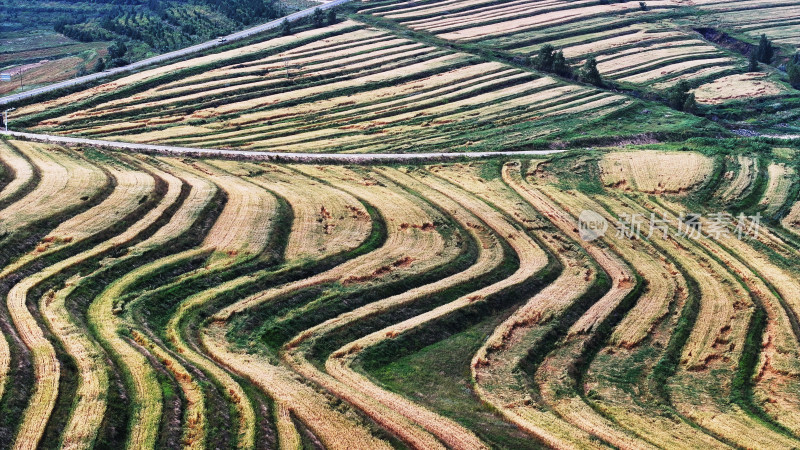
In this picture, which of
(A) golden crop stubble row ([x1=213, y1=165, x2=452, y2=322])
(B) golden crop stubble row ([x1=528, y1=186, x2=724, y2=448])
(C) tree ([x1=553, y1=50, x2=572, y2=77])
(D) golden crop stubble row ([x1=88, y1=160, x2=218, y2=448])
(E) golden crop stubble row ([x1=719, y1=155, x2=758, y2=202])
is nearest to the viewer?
(D) golden crop stubble row ([x1=88, y1=160, x2=218, y2=448])

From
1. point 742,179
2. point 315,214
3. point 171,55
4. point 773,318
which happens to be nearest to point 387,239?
point 315,214

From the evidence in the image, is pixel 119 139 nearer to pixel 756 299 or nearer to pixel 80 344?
pixel 80 344

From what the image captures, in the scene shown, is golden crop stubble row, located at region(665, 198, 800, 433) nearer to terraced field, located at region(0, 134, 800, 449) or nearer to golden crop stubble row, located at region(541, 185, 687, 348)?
terraced field, located at region(0, 134, 800, 449)

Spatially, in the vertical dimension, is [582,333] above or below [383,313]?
below

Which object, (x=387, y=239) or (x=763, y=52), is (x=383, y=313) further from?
(x=763, y=52)

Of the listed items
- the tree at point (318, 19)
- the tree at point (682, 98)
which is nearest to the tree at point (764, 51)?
the tree at point (682, 98)

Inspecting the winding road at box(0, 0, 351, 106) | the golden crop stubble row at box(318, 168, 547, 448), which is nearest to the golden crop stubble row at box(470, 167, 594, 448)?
the golden crop stubble row at box(318, 168, 547, 448)

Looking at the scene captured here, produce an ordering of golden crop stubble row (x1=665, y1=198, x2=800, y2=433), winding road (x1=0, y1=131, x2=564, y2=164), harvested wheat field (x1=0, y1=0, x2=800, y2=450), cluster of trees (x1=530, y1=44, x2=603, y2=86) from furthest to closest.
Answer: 1. cluster of trees (x1=530, y1=44, x2=603, y2=86)
2. winding road (x1=0, y1=131, x2=564, y2=164)
3. golden crop stubble row (x1=665, y1=198, x2=800, y2=433)
4. harvested wheat field (x1=0, y1=0, x2=800, y2=450)

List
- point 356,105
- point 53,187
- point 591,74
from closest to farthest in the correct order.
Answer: point 53,187
point 356,105
point 591,74
